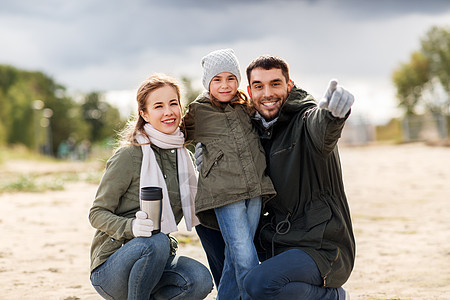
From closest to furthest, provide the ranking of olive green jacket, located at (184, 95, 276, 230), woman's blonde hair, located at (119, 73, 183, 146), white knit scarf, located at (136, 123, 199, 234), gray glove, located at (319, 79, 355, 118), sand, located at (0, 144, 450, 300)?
gray glove, located at (319, 79, 355, 118) → olive green jacket, located at (184, 95, 276, 230) → white knit scarf, located at (136, 123, 199, 234) → woman's blonde hair, located at (119, 73, 183, 146) → sand, located at (0, 144, 450, 300)

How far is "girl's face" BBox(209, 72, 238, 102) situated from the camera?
361 cm

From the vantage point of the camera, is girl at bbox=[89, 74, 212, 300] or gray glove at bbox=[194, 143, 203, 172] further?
gray glove at bbox=[194, 143, 203, 172]

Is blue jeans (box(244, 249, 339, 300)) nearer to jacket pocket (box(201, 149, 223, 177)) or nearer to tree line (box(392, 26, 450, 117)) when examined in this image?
jacket pocket (box(201, 149, 223, 177))

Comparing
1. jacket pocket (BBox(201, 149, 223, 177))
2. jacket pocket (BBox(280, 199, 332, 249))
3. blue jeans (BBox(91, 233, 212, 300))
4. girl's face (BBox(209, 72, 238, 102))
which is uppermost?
girl's face (BBox(209, 72, 238, 102))

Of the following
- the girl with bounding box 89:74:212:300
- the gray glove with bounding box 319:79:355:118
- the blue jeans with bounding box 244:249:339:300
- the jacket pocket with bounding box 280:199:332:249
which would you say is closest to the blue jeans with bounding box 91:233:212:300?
the girl with bounding box 89:74:212:300

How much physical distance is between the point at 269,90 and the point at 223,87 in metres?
0.33

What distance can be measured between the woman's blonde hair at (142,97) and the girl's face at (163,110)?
0.09 feet

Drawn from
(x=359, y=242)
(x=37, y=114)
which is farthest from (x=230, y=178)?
(x=37, y=114)

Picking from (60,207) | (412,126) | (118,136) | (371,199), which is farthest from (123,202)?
(412,126)

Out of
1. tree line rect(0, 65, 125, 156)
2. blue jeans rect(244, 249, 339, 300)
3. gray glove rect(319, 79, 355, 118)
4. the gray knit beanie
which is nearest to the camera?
gray glove rect(319, 79, 355, 118)

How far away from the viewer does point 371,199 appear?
10.8 m

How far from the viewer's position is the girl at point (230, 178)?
332 cm

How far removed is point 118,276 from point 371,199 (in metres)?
8.23

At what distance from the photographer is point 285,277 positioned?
3.20 m
